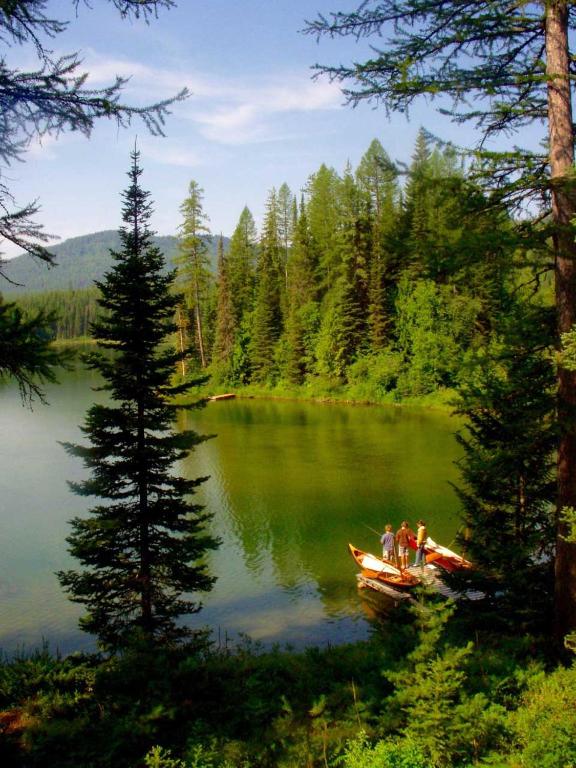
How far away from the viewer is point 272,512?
20859mm

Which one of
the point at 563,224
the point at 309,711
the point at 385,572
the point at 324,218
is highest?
the point at 324,218

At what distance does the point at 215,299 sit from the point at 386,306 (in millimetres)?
25321

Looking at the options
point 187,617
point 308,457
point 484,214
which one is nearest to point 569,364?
point 484,214

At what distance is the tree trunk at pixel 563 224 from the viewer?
22.7ft

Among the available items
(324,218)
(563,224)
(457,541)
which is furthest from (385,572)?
(324,218)

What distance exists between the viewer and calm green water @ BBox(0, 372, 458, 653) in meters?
13.9

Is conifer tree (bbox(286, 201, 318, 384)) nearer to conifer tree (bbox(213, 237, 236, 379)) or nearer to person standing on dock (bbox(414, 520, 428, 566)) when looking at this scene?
conifer tree (bbox(213, 237, 236, 379))

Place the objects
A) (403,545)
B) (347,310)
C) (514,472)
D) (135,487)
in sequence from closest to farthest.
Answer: (514,472) < (135,487) < (403,545) < (347,310)

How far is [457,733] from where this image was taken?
221 inches

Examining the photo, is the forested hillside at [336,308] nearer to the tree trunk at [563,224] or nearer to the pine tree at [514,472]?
the pine tree at [514,472]

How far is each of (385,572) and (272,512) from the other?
705 cm

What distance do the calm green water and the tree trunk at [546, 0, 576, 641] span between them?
23.3ft

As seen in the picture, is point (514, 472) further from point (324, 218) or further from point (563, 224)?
point (324, 218)

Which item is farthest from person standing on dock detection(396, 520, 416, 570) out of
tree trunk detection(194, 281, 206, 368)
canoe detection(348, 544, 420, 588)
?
tree trunk detection(194, 281, 206, 368)
